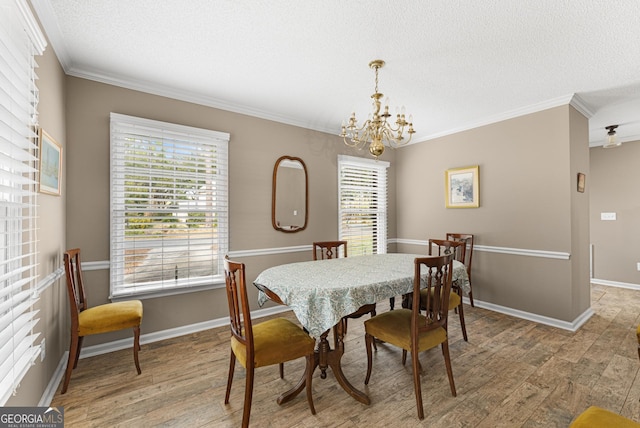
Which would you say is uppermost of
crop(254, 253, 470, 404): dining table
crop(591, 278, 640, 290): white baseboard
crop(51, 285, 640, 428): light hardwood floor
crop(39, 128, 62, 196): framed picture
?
crop(39, 128, 62, 196): framed picture

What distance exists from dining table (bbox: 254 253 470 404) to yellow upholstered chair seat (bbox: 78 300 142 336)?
104cm

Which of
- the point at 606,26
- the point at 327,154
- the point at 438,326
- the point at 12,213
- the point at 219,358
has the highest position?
the point at 606,26

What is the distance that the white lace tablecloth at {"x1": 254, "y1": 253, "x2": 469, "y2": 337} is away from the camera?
1.80 m

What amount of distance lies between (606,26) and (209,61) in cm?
297

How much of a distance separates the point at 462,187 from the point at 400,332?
114 inches

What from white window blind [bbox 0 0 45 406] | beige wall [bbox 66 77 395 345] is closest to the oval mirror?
beige wall [bbox 66 77 395 345]

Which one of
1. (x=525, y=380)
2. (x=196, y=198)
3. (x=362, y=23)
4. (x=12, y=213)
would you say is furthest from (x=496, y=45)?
(x=12, y=213)

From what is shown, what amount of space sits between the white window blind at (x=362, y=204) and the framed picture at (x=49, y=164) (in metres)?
3.14

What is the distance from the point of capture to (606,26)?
2004mm

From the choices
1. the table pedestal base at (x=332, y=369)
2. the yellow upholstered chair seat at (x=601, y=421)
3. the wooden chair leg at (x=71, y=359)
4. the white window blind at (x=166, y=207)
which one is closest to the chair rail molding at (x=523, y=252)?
the yellow upholstered chair seat at (x=601, y=421)

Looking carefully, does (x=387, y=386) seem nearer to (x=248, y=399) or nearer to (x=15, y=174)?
(x=248, y=399)

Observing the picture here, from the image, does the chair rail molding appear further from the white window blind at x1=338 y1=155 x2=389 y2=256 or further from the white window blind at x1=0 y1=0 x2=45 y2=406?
the white window blind at x1=0 y1=0 x2=45 y2=406

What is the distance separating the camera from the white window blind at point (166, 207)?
2.78 metres

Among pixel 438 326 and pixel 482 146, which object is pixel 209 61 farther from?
pixel 482 146
